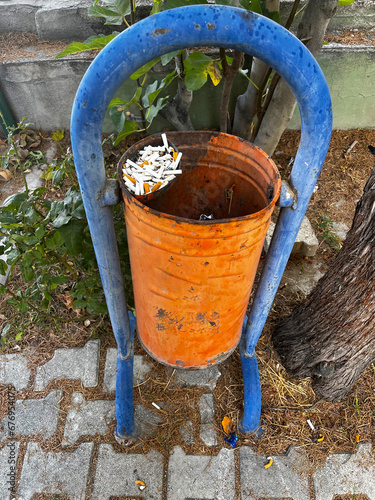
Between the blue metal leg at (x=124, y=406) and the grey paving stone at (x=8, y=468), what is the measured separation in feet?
1.54

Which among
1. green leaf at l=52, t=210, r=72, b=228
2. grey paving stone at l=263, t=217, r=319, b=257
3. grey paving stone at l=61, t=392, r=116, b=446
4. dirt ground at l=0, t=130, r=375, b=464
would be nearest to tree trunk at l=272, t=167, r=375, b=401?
dirt ground at l=0, t=130, r=375, b=464

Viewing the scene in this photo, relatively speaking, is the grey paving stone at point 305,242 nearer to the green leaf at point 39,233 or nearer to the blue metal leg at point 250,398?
the blue metal leg at point 250,398

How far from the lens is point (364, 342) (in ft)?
5.56

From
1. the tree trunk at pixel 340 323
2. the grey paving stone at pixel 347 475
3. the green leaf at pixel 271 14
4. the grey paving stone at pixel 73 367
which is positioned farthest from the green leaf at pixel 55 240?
the grey paving stone at pixel 347 475

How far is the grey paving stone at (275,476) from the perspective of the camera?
1676 mm

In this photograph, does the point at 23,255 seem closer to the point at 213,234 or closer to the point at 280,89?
the point at 213,234

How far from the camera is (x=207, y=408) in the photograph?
76.1 inches

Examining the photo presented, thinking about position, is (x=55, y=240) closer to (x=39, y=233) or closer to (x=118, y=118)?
(x=39, y=233)

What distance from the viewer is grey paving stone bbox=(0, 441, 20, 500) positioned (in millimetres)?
1668

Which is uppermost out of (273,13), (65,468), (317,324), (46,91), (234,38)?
(234,38)

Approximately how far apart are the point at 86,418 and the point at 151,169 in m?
1.31

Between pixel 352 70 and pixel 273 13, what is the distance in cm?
152

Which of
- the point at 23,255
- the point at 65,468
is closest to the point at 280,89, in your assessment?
the point at 23,255

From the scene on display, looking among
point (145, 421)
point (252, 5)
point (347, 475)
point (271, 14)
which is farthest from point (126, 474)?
point (271, 14)
